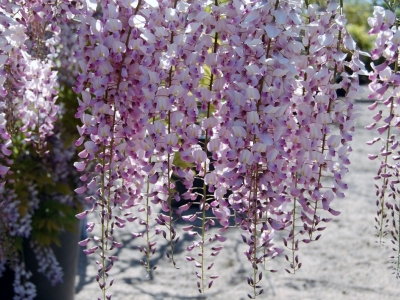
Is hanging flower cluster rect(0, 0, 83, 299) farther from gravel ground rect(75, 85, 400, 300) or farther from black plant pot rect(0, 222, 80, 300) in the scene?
gravel ground rect(75, 85, 400, 300)

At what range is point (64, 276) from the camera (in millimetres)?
2914

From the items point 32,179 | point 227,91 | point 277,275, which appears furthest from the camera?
point 277,275

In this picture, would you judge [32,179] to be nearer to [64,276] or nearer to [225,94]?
[64,276]

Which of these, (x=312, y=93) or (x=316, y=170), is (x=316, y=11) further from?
(x=316, y=170)

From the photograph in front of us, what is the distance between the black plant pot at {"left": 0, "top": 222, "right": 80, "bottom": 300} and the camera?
276 cm

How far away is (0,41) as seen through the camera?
1.16 m

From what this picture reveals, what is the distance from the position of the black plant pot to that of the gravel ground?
550 millimetres

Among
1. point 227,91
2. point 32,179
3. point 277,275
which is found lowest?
point 277,275

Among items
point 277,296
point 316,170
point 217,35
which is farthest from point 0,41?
point 277,296

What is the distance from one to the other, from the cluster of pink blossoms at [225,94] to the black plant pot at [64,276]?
1.64 metres

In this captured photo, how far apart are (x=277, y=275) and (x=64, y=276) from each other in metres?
1.41

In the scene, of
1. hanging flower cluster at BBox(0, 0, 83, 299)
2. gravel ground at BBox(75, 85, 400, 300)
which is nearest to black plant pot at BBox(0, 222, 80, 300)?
hanging flower cluster at BBox(0, 0, 83, 299)

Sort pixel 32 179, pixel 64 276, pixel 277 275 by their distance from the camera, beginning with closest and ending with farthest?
pixel 32 179 → pixel 64 276 → pixel 277 275

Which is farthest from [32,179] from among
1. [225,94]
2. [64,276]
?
[225,94]
